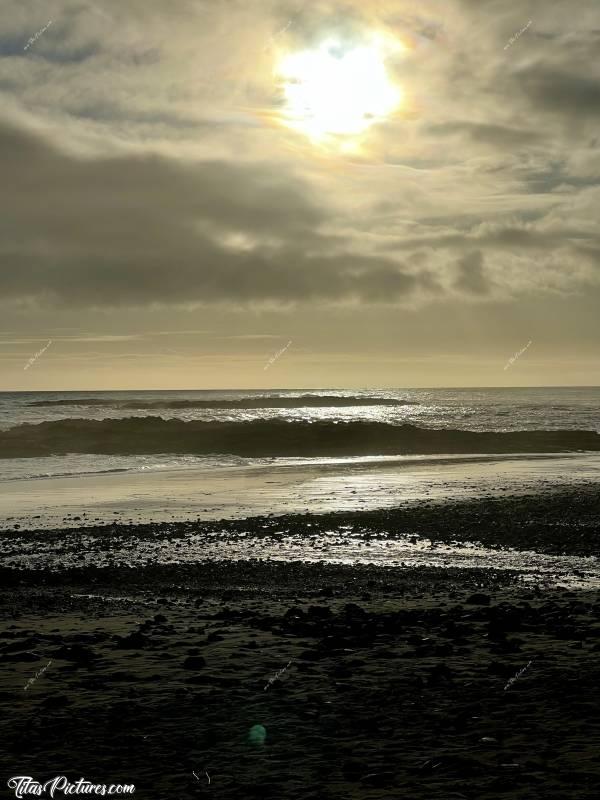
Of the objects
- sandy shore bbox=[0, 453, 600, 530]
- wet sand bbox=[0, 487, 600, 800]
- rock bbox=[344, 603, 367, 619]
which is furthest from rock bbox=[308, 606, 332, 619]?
sandy shore bbox=[0, 453, 600, 530]

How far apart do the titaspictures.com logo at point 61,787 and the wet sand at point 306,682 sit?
0.12 m

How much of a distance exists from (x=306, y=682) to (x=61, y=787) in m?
3.44

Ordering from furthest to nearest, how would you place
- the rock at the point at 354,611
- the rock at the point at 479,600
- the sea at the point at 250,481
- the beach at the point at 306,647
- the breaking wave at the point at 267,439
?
the breaking wave at the point at 267,439, the sea at the point at 250,481, the rock at the point at 479,600, the rock at the point at 354,611, the beach at the point at 306,647

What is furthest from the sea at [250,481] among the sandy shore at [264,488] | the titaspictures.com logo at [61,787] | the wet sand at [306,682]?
the titaspictures.com logo at [61,787]

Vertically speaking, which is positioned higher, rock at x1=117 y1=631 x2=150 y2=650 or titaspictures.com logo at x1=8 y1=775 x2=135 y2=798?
titaspictures.com logo at x1=8 y1=775 x2=135 y2=798

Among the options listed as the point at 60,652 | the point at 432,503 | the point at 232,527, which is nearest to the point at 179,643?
the point at 60,652

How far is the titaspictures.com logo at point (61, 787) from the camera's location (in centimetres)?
681

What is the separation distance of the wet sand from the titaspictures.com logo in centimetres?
12

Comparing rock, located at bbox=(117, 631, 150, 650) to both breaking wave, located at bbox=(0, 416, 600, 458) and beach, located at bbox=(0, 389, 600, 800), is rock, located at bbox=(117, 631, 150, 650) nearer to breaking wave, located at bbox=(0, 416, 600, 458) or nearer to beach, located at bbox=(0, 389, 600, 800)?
beach, located at bbox=(0, 389, 600, 800)

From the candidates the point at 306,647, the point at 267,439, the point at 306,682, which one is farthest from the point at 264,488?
the point at 267,439

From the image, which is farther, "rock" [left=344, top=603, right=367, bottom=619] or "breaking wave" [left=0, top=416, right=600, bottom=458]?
"breaking wave" [left=0, top=416, right=600, bottom=458]

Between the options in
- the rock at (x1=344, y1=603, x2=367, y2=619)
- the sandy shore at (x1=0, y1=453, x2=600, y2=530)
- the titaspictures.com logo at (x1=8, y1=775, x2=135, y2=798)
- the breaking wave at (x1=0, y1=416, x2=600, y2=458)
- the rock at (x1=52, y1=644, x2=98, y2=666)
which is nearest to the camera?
the titaspictures.com logo at (x1=8, y1=775, x2=135, y2=798)

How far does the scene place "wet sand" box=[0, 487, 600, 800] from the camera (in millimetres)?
7176

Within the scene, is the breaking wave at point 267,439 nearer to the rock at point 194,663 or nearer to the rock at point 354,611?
the rock at point 354,611
